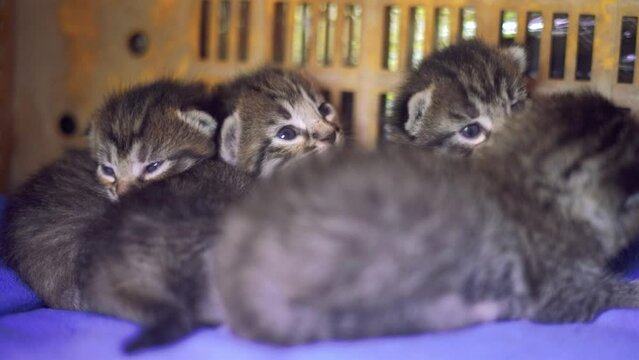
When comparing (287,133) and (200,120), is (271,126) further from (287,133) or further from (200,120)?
(200,120)

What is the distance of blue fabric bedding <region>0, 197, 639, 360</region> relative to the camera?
1.70 metres

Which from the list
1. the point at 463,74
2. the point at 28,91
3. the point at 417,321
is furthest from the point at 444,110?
the point at 28,91

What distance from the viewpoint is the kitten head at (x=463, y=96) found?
257cm

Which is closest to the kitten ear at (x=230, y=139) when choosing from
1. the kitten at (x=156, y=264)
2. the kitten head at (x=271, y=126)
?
the kitten head at (x=271, y=126)

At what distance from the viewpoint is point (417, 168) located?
5.74ft

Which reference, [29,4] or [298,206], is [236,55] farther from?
[298,206]

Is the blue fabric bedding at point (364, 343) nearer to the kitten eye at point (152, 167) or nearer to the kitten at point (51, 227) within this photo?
the kitten at point (51, 227)

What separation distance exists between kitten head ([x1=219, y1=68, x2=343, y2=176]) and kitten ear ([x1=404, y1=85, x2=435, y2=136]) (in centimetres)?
28

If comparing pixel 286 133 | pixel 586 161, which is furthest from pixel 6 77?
pixel 586 161

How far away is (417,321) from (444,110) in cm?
107

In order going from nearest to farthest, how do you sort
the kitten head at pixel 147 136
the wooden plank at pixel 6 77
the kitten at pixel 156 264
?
the kitten at pixel 156 264, the kitten head at pixel 147 136, the wooden plank at pixel 6 77

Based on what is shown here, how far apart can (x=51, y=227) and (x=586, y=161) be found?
1617 millimetres

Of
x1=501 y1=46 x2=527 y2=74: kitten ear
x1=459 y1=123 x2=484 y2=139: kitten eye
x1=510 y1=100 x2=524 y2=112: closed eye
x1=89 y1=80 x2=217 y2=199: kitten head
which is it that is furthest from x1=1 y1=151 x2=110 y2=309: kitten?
x1=501 y1=46 x2=527 y2=74: kitten ear

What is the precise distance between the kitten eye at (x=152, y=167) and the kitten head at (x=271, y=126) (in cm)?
24
